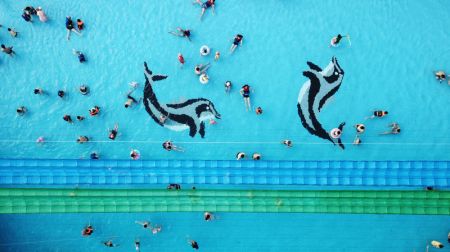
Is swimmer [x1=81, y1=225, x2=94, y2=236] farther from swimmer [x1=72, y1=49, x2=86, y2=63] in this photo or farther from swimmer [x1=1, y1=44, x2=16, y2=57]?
swimmer [x1=1, y1=44, x2=16, y2=57]

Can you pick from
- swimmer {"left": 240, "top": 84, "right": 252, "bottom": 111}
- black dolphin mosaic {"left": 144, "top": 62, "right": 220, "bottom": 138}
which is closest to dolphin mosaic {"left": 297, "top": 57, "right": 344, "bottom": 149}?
swimmer {"left": 240, "top": 84, "right": 252, "bottom": 111}

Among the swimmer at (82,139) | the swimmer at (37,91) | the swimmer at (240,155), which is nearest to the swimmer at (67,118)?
the swimmer at (82,139)

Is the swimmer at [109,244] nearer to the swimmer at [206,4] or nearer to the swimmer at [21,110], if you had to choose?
the swimmer at [21,110]

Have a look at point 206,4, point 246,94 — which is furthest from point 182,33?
point 246,94

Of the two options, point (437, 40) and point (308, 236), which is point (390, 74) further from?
point (308, 236)

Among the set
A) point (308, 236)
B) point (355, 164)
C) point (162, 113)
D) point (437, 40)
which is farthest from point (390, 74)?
A: point (162, 113)

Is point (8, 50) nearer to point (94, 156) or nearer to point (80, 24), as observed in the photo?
point (80, 24)
